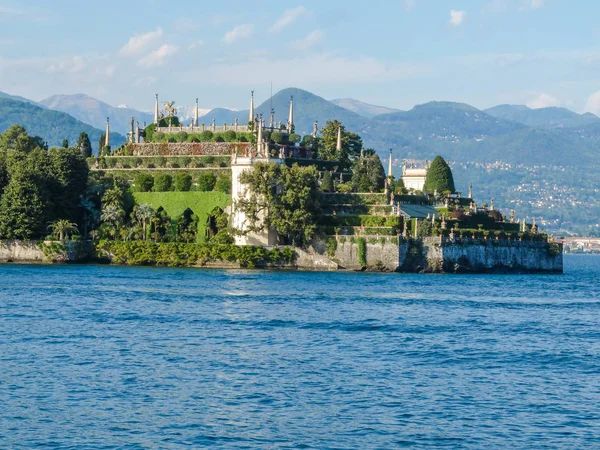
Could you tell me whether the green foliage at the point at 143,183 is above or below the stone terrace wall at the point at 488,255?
above

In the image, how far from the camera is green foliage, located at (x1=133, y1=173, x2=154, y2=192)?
11988 centimetres

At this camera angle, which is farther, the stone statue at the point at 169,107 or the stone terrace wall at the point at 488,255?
the stone statue at the point at 169,107

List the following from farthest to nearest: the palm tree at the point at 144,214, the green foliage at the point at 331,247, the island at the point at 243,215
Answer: the palm tree at the point at 144,214
the green foliage at the point at 331,247
the island at the point at 243,215

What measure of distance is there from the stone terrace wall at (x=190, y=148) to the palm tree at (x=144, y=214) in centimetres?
1535

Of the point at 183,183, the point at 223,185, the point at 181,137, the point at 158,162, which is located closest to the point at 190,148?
the point at 181,137

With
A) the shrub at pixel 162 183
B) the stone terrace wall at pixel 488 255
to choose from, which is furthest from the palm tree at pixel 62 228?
the stone terrace wall at pixel 488 255

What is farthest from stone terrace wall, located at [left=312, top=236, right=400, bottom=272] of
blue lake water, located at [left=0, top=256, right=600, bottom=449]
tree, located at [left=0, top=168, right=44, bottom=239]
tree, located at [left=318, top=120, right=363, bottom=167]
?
blue lake water, located at [left=0, top=256, right=600, bottom=449]

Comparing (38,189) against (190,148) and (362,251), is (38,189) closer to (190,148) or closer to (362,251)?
(190,148)

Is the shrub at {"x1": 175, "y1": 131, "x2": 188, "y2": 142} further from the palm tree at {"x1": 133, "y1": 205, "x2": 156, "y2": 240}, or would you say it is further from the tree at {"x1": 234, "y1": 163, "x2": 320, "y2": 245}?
the tree at {"x1": 234, "y1": 163, "x2": 320, "y2": 245}

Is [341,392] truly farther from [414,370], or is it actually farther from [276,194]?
[276,194]

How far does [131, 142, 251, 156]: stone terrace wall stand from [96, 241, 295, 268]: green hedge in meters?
21.6

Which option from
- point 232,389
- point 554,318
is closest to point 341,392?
point 232,389

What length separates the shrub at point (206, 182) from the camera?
4641 inches

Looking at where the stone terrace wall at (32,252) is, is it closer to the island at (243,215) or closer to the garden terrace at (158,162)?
the island at (243,215)
